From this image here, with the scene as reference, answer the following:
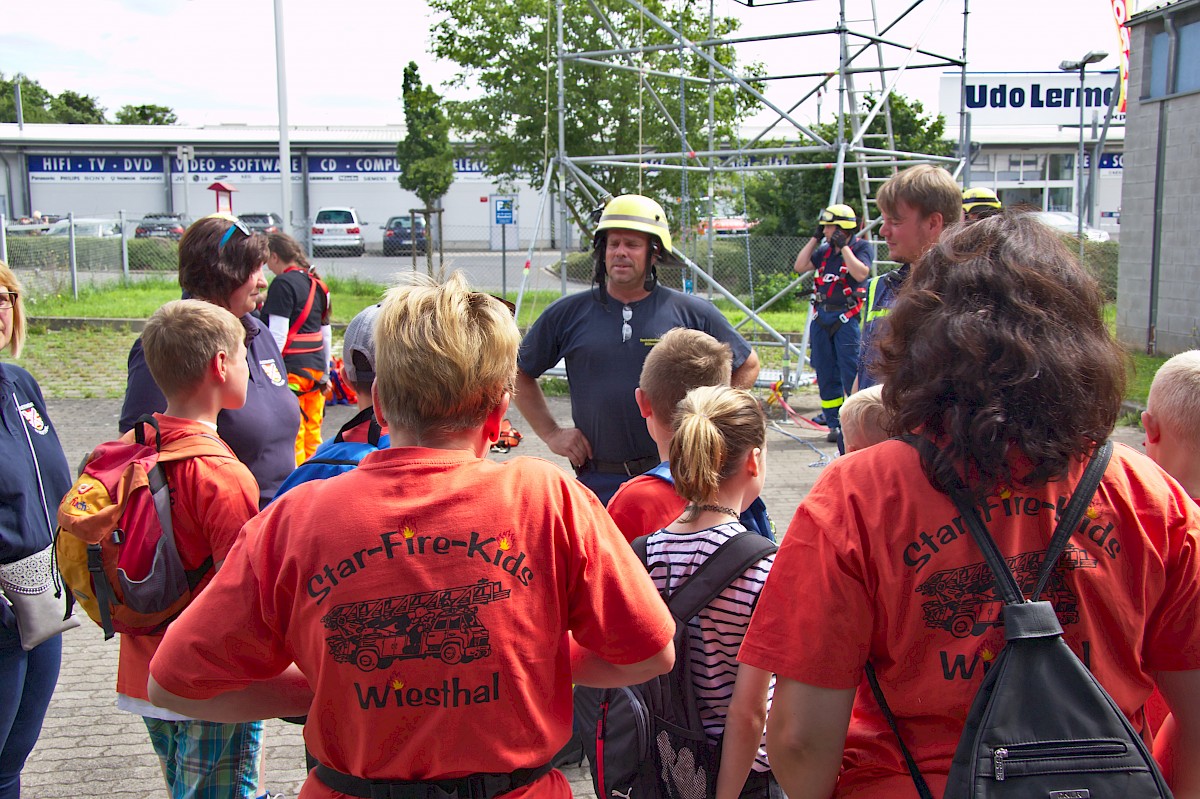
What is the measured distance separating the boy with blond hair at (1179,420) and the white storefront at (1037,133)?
26.6 metres

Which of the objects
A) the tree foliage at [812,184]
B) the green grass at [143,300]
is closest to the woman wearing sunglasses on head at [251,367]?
the green grass at [143,300]

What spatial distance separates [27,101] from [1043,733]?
90897 millimetres

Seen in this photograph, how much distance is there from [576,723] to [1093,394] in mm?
1736

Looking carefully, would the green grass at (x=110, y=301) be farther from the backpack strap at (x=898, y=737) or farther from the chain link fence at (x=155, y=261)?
the backpack strap at (x=898, y=737)

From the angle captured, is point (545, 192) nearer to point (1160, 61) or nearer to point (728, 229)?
point (1160, 61)

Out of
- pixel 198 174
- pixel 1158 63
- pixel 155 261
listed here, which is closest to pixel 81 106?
pixel 198 174

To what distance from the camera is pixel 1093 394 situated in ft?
4.80

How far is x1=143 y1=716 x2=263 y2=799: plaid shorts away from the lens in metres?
2.67

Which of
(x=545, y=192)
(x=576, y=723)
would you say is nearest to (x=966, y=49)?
(x=545, y=192)

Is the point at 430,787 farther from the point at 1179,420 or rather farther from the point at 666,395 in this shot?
the point at 1179,420

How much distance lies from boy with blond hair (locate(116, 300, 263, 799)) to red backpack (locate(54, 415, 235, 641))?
0.17 ft

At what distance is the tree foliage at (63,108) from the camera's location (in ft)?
242

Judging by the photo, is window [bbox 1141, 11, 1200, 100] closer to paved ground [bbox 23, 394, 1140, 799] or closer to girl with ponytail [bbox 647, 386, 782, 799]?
girl with ponytail [bbox 647, 386, 782, 799]

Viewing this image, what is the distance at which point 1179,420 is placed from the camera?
2.26 metres
